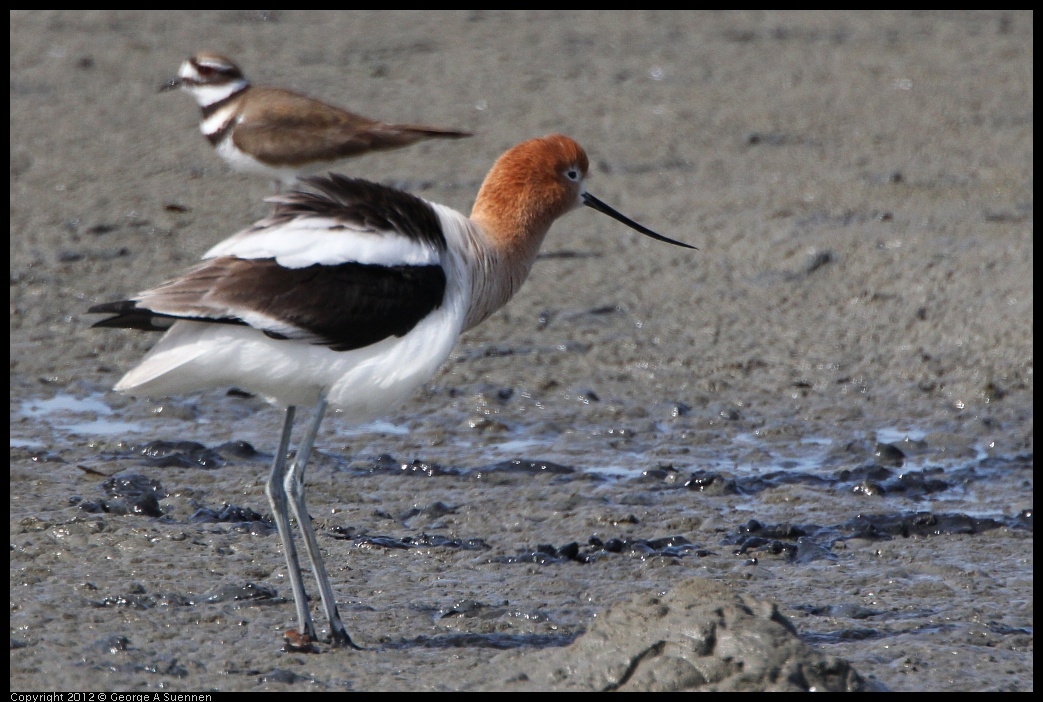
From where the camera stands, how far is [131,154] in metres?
8.39

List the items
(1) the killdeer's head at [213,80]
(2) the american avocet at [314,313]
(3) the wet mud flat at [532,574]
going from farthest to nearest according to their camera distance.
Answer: (1) the killdeer's head at [213,80]
(2) the american avocet at [314,313]
(3) the wet mud flat at [532,574]

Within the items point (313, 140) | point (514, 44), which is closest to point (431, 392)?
point (313, 140)

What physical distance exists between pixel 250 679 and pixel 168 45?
7.81m

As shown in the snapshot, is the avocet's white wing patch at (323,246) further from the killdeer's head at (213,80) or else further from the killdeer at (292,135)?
the killdeer's head at (213,80)

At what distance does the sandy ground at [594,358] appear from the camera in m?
3.75

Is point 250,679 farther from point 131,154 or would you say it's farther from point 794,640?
point 131,154

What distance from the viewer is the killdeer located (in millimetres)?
6246

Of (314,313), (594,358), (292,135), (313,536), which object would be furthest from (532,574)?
(292,135)

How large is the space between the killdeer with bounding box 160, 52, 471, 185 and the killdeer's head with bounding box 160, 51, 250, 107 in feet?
0.87

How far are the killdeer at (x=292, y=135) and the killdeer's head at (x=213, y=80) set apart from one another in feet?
0.87

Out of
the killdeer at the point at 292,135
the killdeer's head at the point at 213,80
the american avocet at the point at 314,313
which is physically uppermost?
the killdeer's head at the point at 213,80

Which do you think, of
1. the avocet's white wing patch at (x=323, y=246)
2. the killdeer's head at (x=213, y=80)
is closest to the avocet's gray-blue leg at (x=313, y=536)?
the avocet's white wing patch at (x=323, y=246)
